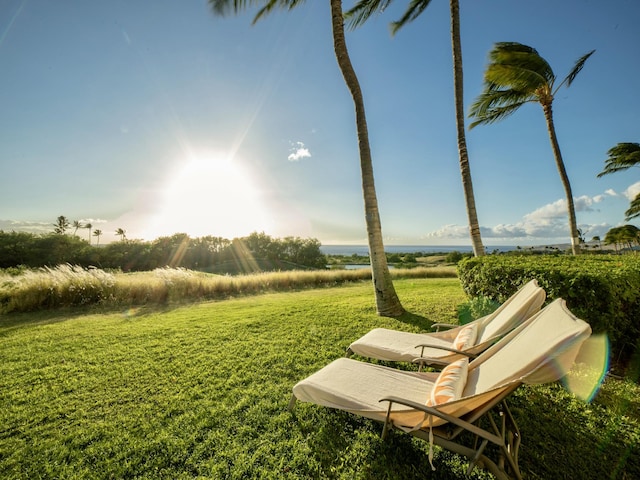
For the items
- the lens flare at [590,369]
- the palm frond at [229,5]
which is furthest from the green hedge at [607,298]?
the palm frond at [229,5]

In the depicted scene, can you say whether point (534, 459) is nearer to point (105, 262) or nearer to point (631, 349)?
point (631, 349)

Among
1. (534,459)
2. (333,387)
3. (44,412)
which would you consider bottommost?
(534,459)

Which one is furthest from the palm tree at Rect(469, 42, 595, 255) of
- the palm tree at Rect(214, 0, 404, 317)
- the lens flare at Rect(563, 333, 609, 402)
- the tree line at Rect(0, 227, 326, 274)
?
the tree line at Rect(0, 227, 326, 274)

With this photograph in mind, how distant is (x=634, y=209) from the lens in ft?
79.0

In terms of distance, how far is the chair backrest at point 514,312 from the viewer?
120 inches

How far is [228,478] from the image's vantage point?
2.14m

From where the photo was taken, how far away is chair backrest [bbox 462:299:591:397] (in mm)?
1600

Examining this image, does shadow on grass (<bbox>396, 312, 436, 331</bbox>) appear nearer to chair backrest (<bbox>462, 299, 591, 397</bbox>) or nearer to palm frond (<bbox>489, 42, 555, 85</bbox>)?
chair backrest (<bbox>462, 299, 591, 397</bbox>)

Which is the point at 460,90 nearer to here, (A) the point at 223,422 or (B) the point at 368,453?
(B) the point at 368,453

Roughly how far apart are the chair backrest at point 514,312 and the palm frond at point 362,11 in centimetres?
915

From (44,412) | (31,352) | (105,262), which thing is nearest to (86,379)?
(44,412)

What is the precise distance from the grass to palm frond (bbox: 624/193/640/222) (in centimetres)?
3020

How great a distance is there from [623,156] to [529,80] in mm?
14824

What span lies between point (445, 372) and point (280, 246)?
4306cm
